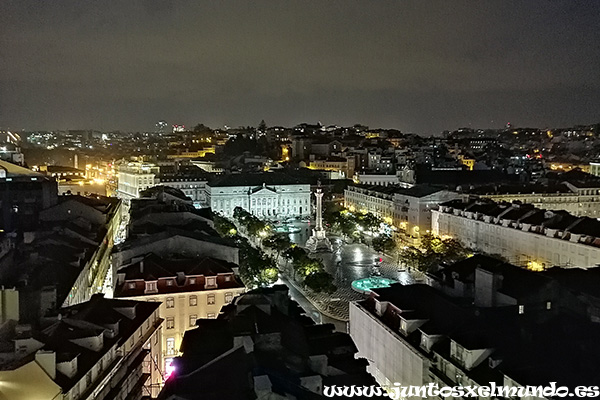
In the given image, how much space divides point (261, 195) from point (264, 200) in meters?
0.87

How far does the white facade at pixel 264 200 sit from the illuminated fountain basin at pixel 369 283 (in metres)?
37.6

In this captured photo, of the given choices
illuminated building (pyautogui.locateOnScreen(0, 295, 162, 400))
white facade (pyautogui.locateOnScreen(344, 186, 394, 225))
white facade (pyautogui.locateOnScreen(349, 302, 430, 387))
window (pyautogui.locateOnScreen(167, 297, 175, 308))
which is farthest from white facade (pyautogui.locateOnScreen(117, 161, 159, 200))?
white facade (pyautogui.locateOnScreen(349, 302, 430, 387))

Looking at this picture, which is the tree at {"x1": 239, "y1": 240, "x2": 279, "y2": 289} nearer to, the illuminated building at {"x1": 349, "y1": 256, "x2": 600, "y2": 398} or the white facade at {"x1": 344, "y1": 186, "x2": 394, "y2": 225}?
the illuminated building at {"x1": 349, "y1": 256, "x2": 600, "y2": 398}

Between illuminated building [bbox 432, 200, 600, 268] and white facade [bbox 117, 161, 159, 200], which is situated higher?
white facade [bbox 117, 161, 159, 200]

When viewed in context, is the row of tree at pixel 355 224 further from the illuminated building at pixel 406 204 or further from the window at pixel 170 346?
the window at pixel 170 346

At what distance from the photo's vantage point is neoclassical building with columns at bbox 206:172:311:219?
71625mm

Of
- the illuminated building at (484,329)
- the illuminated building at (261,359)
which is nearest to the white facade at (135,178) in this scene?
the illuminated building at (484,329)

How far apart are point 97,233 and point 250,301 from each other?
2405 cm

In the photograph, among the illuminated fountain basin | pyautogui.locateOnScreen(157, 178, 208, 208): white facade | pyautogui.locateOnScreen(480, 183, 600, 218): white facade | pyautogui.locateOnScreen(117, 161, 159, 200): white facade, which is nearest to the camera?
the illuminated fountain basin

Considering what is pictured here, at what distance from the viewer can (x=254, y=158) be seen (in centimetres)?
11100

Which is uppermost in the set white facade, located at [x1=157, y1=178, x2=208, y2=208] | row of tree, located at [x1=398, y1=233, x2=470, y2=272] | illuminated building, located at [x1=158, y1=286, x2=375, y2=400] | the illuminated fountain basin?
white facade, located at [x1=157, y1=178, x2=208, y2=208]

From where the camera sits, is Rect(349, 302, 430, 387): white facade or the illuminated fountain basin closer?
Rect(349, 302, 430, 387): white facade

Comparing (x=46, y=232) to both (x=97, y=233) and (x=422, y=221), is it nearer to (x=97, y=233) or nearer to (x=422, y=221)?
(x=97, y=233)

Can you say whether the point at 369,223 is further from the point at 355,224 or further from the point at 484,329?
the point at 484,329
